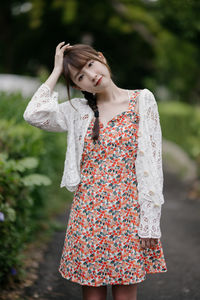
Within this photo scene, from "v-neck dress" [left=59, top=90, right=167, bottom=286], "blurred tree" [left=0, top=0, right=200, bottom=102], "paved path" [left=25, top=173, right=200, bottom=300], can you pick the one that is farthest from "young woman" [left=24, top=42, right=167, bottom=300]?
"blurred tree" [left=0, top=0, right=200, bottom=102]

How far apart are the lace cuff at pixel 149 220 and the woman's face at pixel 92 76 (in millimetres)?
719

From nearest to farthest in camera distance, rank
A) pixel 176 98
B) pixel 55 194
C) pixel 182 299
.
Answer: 1. pixel 182 299
2. pixel 55 194
3. pixel 176 98

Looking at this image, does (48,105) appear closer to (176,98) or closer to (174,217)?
(174,217)

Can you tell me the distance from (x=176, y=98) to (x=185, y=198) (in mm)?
15569

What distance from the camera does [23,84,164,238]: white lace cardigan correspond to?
8.07 feet

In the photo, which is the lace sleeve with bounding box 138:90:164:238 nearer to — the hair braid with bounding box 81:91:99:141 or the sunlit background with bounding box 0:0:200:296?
the hair braid with bounding box 81:91:99:141

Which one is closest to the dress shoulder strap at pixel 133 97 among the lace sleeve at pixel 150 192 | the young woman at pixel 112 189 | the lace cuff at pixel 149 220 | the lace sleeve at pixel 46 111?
the young woman at pixel 112 189

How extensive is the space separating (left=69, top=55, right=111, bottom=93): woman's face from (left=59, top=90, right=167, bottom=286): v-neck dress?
21 centimetres

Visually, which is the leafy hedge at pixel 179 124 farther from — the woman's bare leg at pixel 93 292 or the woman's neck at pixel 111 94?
the woman's bare leg at pixel 93 292

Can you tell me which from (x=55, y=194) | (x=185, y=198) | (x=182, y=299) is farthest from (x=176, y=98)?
(x=182, y=299)

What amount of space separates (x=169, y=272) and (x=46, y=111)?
250 centimetres

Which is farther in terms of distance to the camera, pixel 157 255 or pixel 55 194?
pixel 55 194

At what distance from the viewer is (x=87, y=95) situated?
2.70 meters

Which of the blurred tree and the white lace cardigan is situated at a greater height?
the white lace cardigan
